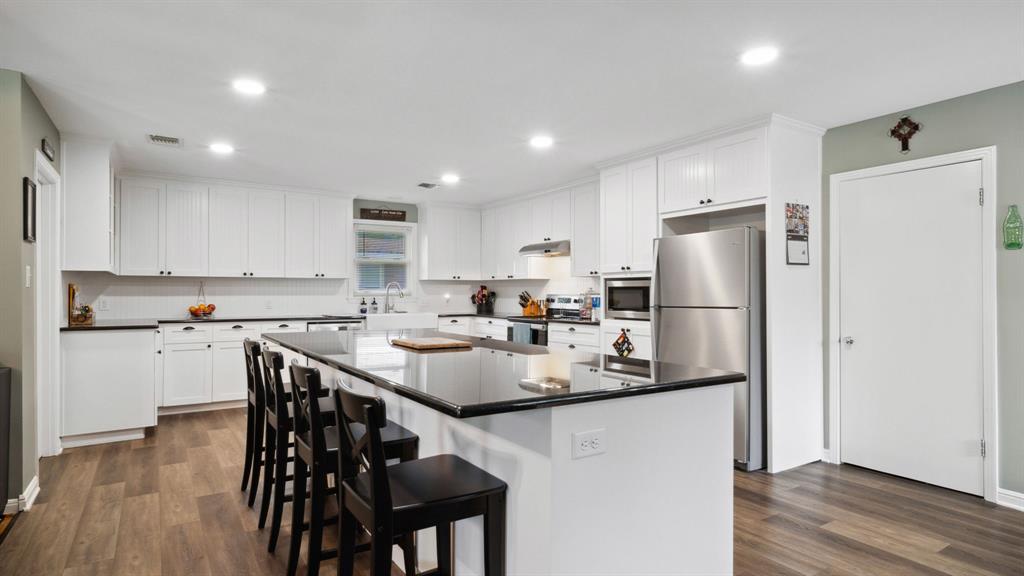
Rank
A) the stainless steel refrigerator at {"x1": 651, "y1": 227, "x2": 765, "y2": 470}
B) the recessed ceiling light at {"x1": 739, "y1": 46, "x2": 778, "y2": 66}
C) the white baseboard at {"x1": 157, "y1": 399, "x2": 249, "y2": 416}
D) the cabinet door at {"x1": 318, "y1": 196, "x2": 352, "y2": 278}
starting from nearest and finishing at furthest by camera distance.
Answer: the recessed ceiling light at {"x1": 739, "y1": 46, "x2": 778, "y2": 66} → the stainless steel refrigerator at {"x1": 651, "y1": 227, "x2": 765, "y2": 470} → the white baseboard at {"x1": 157, "y1": 399, "x2": 249, "y2": 416} → the cabinet door at {"x1": 318, "y1": 196, "x2": 352, "y2": 278}

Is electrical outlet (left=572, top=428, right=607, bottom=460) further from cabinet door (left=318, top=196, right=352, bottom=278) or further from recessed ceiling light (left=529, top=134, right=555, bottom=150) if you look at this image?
cabinet door (left=318, top=196, right=352, bottom=278)

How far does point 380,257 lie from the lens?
738 cm

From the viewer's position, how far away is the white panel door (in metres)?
3.42

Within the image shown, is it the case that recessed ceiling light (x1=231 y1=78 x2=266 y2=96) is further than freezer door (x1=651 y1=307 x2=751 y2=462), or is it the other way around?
freezer door (x1=651 y1=307 x2=751 y2=462)

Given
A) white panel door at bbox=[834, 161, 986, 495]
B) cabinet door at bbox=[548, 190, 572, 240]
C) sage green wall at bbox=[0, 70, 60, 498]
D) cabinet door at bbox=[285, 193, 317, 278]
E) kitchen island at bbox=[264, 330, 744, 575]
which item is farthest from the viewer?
cabinet door at bbox=[285, 193, 317, 278]

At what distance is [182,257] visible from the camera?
585cm

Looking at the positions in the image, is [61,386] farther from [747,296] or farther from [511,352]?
[747,296]

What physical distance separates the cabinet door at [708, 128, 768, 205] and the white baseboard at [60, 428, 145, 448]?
5065 mm

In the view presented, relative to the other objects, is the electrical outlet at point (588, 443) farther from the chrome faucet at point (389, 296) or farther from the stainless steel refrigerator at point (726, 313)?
the chrome faucet at point (389, 296)

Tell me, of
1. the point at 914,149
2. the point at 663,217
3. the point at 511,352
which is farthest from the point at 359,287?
the point at 914,149

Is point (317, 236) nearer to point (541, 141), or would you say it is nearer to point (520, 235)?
point (520, 235)

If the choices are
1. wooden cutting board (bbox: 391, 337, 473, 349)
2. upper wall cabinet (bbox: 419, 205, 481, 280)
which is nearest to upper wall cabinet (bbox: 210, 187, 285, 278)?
upper wall cabinet (bbox: 419, 205, 481, 280)

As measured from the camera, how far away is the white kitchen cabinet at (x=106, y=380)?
14.4ft

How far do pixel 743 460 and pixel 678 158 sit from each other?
230 cm
